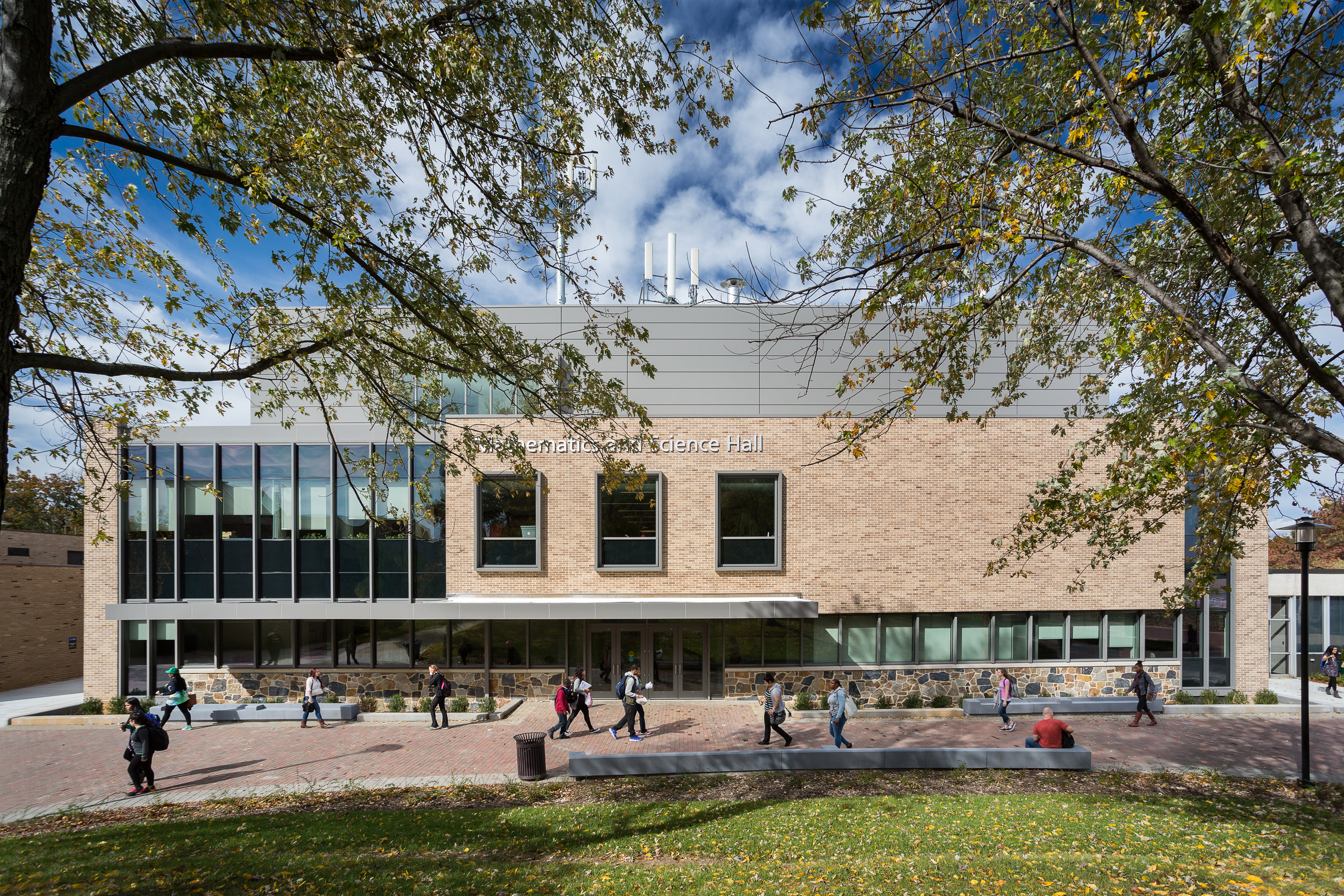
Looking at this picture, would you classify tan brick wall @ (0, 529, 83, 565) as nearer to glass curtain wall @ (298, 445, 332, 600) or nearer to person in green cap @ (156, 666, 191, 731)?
person in green cap @ (156, 666, 191, 731)

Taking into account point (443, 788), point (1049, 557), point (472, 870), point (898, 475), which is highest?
point (898, 475)

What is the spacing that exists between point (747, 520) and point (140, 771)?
1329cm

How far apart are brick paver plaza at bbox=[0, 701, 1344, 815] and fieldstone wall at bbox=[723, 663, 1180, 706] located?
42.9 inches

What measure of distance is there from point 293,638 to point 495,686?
580 cm

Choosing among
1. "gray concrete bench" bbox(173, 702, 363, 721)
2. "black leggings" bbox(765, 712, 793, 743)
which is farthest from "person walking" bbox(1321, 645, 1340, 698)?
"gray concrete bench" bbox(173, 702, 363, 721)

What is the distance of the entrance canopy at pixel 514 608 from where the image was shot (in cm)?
1515

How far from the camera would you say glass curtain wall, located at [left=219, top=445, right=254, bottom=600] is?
54.0ft

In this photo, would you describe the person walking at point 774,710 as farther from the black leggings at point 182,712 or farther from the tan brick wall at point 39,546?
the tan brick wall at point 39,546

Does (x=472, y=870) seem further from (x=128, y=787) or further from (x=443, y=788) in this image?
(x=128, y=787)

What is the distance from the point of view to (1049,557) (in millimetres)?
16391

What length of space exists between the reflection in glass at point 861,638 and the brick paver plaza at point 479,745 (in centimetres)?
185

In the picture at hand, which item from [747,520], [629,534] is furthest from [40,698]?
[747,520]

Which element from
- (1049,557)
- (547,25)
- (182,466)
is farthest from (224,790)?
(1049,557)

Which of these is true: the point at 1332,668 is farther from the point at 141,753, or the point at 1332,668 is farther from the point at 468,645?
the point at 141,753
